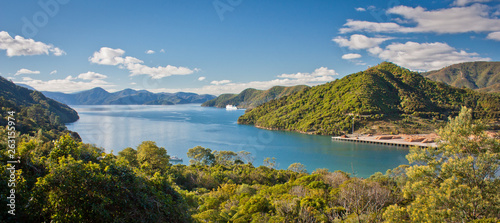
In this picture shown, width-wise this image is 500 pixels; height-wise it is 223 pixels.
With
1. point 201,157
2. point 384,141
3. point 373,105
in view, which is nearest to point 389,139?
point 384,141

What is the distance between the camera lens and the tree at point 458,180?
7.87 metres

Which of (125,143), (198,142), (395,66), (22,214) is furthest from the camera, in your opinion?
(395,66)

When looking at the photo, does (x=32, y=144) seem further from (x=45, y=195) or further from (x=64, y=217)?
(x=64, y=217)

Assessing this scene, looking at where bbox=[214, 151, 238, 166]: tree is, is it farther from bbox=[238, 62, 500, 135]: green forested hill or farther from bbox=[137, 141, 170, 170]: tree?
bbox=[238, 62, 500, 135]: green forested hill

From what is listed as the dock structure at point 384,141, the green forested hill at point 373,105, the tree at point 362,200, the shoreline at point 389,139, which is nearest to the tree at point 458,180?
the tree at point 362,200

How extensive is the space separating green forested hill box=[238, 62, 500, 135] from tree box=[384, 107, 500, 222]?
7411 cm

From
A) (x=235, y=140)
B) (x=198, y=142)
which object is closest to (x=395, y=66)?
(x=235, y=140)

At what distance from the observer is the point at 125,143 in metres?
57.8

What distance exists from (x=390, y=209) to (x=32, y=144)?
9.81m

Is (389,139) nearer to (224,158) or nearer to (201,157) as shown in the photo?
(224,158)

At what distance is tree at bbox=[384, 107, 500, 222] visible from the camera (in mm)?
7871

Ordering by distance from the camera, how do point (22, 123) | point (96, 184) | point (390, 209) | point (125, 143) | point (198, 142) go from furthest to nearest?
1. point (198, 142)
2. point (125, 143)
3. point (22, 123)
4. point (390, 209)
5. point (96, 184)

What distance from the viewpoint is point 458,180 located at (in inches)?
338

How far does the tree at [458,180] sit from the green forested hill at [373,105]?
74.1m
